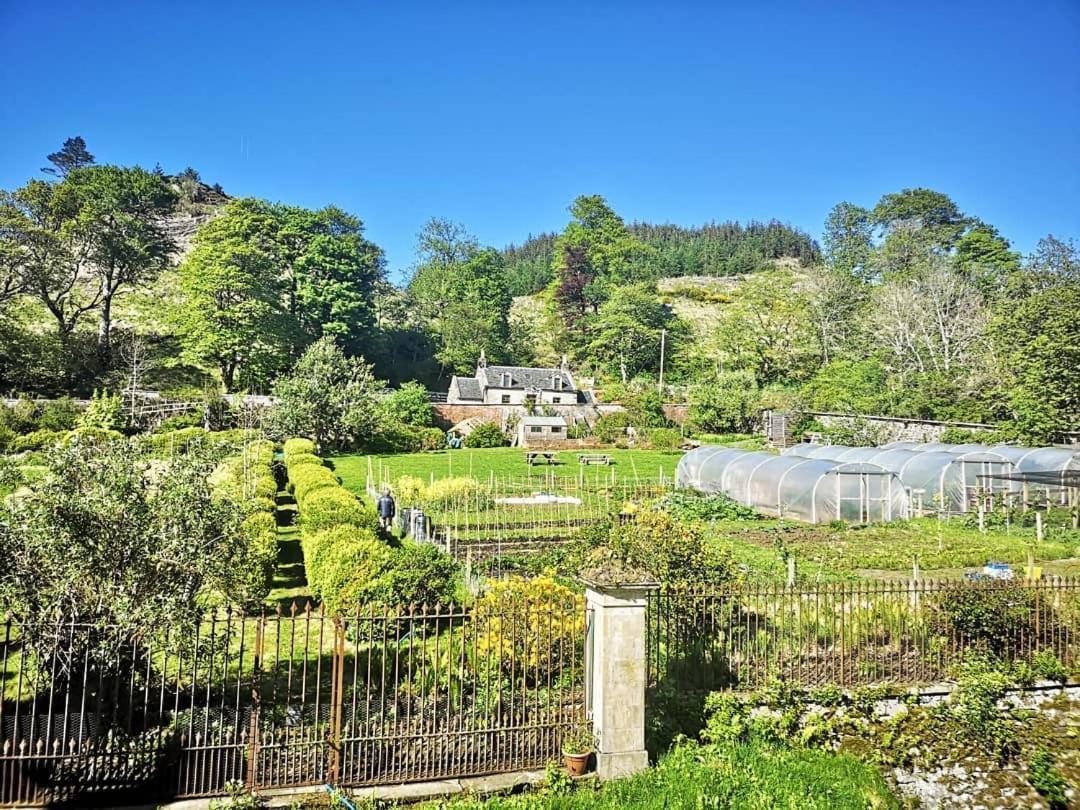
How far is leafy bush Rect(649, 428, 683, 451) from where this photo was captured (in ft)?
157

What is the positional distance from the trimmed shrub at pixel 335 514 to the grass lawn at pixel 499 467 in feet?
34.9

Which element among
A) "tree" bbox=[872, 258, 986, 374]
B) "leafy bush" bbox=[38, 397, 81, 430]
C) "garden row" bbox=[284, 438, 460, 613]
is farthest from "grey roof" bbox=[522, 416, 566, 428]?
"garden row" bbox=[284, 438, 460, 613]

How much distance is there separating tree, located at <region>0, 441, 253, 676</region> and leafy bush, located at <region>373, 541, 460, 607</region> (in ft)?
11.0

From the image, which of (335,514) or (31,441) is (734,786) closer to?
(335,514)

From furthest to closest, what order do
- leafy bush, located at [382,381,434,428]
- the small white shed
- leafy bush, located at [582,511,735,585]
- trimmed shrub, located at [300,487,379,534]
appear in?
the small white shed
leafy bush, located at [382,381,434,428]
trimmed shrub, located at [300,487,379,534]
leafy bush, located at [582,511,735,585]

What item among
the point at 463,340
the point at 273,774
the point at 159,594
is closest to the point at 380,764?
the point at 273,774

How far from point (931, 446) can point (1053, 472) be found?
7123 millimetres

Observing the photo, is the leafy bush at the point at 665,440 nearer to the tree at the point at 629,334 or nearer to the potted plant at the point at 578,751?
the tree at the point at 629,334

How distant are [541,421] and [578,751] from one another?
138ft

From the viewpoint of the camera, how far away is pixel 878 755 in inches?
304

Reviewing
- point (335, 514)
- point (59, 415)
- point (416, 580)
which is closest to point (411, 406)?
point (59, 415)

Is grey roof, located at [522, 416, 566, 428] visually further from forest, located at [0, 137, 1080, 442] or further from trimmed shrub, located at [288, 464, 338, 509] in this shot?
trimmed shrub, located at [288, 464, 338, 509]

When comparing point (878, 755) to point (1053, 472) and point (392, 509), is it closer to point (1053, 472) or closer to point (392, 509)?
point (392, 509)

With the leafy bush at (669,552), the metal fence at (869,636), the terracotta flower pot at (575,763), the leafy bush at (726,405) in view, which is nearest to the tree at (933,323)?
the leafy bush at (726,405)
